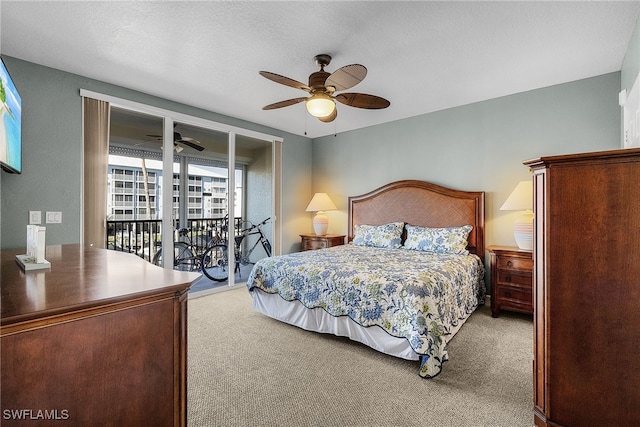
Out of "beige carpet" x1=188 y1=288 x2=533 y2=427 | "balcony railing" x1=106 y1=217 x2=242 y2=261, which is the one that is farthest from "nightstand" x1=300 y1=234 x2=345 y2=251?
"beige carpet" x1=188 y1=288 x2=533 y2=427

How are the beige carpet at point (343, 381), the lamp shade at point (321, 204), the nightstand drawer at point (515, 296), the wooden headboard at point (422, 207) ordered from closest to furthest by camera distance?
the beige carpet at point (343, 381), the nightstand drawer at point (515, 296), the wooden headboard at point (422, 207), the lamp shade at point (321, 204)

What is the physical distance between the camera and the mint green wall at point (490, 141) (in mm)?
3215

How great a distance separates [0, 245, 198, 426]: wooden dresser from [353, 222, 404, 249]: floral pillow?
3.37m

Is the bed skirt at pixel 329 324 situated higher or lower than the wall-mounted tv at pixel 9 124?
lower

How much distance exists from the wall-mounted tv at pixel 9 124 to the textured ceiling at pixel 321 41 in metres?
0.56

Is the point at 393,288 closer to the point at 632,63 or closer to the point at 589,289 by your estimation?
the point at 589,289

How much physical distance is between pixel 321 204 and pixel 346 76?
304cm

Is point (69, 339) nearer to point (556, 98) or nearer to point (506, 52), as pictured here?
point (506, 52)

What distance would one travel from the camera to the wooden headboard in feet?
12.8

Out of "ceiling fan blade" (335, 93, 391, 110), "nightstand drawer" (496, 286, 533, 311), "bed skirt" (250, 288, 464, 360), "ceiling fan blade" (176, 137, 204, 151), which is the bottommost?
"bed skirt" (250, 288, 464, 360)

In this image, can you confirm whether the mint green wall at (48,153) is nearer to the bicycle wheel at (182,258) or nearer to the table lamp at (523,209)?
the bicycle wheel at (182,258)

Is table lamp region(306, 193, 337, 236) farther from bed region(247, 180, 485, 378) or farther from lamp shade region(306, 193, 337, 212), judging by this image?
bed region(247, 180, 485, 378)

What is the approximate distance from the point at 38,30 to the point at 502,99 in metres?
4.67

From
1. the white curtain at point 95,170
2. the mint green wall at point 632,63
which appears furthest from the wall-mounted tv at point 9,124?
the mint green wall at point 632,63
